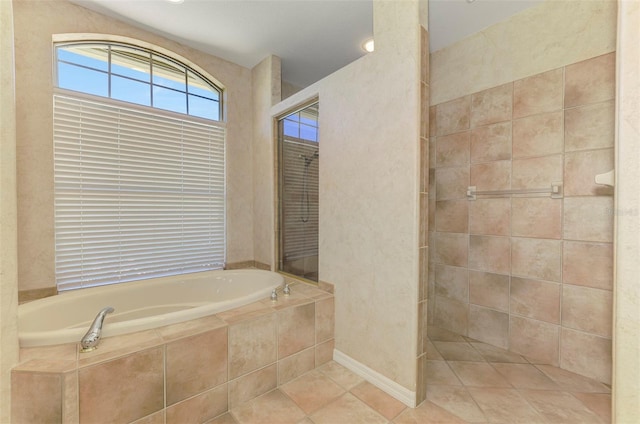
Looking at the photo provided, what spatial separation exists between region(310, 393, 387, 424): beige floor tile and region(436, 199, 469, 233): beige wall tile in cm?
155

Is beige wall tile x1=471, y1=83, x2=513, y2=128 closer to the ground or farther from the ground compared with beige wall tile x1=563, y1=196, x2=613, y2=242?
farther from the ground

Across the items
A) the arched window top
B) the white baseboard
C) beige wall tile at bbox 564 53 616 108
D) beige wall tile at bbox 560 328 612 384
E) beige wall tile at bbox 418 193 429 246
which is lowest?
the white baseboard

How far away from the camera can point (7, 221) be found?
1.07m

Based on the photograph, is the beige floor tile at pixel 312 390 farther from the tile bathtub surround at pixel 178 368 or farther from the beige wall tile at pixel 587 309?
the beige wall tile at pixel 587 309

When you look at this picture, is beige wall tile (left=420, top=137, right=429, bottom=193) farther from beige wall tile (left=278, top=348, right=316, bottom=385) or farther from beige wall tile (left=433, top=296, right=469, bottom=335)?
beige wall tile (left=433, top=296, right=469, bottom=335)

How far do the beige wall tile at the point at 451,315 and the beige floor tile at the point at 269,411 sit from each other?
1556mm

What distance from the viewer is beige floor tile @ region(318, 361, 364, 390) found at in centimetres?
164

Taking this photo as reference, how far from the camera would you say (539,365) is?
1.83 metres

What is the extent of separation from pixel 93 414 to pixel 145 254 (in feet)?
4.74

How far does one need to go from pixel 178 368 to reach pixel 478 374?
5.82 feet

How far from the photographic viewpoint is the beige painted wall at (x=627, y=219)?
661 mm

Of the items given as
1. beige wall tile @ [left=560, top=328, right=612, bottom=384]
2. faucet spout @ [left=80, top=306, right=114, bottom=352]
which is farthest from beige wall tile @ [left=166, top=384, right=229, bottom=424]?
beige wall tile @ [left=560, top=328, right=612, bottom=384]

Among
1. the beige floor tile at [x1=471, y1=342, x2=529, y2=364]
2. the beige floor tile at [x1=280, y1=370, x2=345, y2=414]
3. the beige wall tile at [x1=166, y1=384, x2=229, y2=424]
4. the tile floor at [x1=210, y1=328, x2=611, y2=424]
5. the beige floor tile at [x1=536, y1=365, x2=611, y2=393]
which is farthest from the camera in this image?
the beige floor tile at [x1=471, y1=342, x2=529, y2=364]

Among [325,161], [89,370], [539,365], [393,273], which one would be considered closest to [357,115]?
[325,161]
